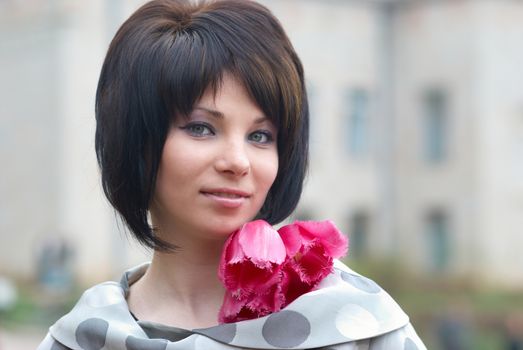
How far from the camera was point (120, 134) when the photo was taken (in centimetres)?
256

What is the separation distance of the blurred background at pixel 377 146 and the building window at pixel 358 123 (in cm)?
3

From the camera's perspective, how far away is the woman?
2.44 meters

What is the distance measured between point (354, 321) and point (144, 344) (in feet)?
1.25

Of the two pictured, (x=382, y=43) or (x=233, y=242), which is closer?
(x=233, y=242)

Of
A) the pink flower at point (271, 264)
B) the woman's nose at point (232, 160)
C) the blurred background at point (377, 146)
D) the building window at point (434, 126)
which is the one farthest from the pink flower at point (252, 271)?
the building window at point (434, 126)

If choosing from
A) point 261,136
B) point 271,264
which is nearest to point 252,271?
point 271,264

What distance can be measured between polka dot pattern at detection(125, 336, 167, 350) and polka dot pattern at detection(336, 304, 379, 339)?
321mm

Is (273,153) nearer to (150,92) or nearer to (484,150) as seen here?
(150,92)

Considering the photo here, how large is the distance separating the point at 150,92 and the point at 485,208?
2331cm

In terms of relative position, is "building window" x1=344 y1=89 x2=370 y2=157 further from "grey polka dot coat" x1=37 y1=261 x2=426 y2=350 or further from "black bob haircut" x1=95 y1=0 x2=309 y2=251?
"grey polka dot coat" x1=37 y1=261 x2=426 y2=350

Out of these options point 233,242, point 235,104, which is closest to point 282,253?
point 233,242

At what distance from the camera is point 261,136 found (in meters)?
2.55

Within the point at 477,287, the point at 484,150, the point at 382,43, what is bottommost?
the point at 477,287

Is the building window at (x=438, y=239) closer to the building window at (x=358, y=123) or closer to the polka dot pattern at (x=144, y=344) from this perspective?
the building window at (x=358, y=123)
